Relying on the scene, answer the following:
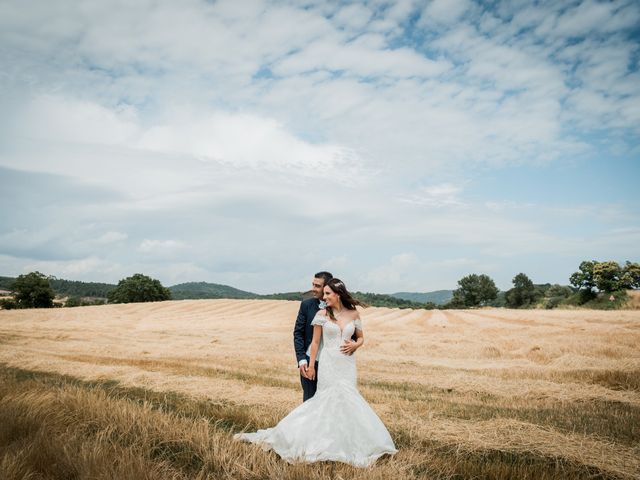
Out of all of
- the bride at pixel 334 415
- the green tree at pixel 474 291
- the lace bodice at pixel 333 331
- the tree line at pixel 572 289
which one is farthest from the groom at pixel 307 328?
the green tree at pixel 474 291

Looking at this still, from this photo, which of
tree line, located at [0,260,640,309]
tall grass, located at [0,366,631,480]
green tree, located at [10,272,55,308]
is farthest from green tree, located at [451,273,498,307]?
tall grass, located at [0,366,631,480]

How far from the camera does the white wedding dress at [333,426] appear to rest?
4773 millimetres

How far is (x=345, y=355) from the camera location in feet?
17.9

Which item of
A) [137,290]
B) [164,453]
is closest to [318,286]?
[164,453]

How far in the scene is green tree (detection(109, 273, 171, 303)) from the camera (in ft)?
248

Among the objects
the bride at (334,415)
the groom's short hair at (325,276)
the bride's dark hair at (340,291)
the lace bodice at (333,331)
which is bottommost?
the bride at (334,415)

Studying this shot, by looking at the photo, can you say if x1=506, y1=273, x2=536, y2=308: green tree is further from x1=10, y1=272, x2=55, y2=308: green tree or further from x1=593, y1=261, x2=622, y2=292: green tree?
x1=10, y1=272, x2=55, y2=308: green tree

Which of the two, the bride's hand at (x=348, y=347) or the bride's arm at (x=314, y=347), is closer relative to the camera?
the bride's hand at (x=348, y=347)

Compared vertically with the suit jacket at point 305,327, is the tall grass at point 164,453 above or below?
below

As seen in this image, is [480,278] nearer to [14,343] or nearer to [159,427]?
[14,343]

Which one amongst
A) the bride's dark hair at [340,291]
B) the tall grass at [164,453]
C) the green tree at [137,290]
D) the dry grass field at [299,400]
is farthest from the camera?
the green tree at [137,290]

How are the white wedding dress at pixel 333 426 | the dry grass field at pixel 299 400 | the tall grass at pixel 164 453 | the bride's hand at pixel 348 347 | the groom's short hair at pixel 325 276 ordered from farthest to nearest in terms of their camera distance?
the groom's short hair at pixel 325 276 → the bride's hand at pixel 348 347 → the white wedding dress at pixel 333 426 → the dry grass field at pixel 299 400 → the tall grass at pixel 164 453

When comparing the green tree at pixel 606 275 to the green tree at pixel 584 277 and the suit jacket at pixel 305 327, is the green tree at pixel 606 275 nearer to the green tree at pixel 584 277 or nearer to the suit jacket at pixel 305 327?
the green tree at pixel 584 277

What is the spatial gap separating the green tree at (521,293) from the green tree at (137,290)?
260ft
